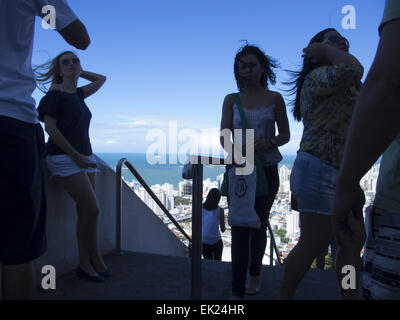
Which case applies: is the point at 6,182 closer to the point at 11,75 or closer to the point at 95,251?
the point at 11,75

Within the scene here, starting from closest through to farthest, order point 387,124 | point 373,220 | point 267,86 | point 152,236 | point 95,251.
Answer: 1. point 387,124
2. point 373,220
3. point 267,86
4. point 95,251
5. point 152,236

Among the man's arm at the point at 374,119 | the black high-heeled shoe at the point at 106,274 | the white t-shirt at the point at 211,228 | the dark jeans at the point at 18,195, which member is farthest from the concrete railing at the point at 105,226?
the man's arm at the point at 374,119

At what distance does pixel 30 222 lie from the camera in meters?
1.21

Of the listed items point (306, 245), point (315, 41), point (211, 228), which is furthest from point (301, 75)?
point (211, 228)

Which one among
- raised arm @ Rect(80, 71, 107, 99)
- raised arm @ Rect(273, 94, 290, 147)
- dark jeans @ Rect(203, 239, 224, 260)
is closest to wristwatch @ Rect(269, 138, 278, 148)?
raised arm @ Rect(273, 94, 290, 147)

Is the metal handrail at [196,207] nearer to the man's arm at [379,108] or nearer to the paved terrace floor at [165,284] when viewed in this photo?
the paved terrace floor at [165,284]

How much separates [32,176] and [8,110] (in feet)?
0.85

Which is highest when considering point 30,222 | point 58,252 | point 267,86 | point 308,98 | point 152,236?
point 267,86

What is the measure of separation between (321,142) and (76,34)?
126 centimetres

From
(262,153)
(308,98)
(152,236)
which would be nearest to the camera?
(308,98)

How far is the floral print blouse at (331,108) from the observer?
1.55 m

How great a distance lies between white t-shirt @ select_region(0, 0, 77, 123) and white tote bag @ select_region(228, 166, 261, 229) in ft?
3.81

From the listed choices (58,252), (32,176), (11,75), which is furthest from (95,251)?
(11,75)

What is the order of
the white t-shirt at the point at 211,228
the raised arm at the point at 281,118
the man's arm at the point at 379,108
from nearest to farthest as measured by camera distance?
the man's arm at the point at 379,108, the raised arm at the point at 281,118, the white t-shirt at the point at 211,228
